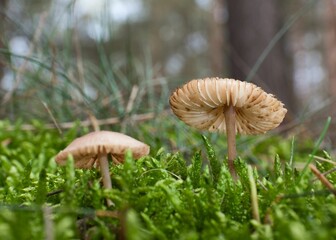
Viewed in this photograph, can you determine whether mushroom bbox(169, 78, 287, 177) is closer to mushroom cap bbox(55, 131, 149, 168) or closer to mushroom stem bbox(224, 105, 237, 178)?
mushroom stem bbox(224, 105, 237, 178)

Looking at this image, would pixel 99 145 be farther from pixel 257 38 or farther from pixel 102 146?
pixel 257 38

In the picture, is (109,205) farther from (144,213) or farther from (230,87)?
(230,87)

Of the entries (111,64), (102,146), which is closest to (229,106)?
(102,146)

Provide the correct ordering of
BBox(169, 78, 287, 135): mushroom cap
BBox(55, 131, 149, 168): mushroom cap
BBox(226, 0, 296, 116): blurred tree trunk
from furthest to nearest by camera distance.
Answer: BBox(226, 0, 296, 116): blurred tree trunk, BBox(169, 78, 287, 135): mushroom cap, BBox(55, 131, 149, 168): mushroom cap

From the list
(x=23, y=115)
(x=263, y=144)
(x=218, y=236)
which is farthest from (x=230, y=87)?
(x=23, y=115)

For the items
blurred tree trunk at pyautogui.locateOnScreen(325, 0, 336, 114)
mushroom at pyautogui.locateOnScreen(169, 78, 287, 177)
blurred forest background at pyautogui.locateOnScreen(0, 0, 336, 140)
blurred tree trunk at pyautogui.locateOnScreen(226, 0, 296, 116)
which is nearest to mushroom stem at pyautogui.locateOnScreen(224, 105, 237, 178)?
mushroom at pyautogui.locateOnScreen(169, 78, 287, 177)
